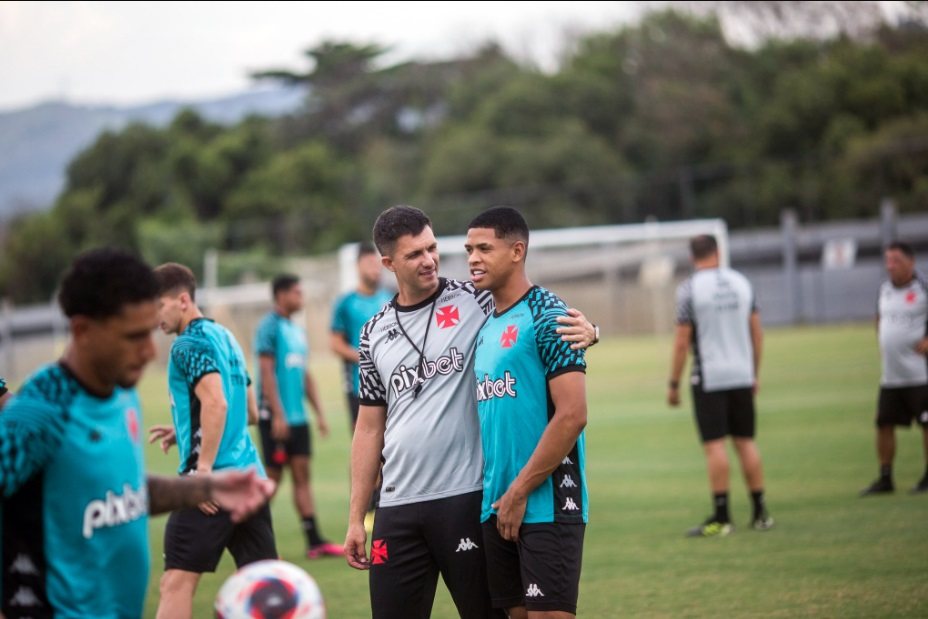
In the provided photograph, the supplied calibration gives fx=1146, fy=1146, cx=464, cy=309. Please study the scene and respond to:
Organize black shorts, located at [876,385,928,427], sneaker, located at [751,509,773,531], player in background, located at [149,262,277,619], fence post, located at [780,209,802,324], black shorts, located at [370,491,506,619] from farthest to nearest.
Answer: fence post, located at [780,209,802,324]
black shorts, located at [876,385,928,427]
sneaker, located at [751,509,773,531]
player in background, located at [149,262,277,619]
black shorts, located at [370,491,506,619]

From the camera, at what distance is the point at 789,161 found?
181ft

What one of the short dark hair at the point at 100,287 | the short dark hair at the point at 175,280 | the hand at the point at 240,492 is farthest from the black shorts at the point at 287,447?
the short dark hair at the point at 100,287

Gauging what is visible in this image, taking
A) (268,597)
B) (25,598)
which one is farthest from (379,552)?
(25,598)

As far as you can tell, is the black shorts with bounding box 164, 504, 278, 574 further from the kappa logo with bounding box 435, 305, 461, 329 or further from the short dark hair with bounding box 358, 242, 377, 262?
the short dark hair with bounding box 358, 242, 377, 262

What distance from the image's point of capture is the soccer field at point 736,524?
298 inches

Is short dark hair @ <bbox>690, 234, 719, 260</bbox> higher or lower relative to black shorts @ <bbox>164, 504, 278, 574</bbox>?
higher

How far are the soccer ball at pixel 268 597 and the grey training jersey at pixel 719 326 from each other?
6.72 meters

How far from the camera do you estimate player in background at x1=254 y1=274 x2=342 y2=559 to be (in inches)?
420

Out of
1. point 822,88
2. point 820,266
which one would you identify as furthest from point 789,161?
point 820,266

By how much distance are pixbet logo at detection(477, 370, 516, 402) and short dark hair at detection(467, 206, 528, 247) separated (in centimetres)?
62

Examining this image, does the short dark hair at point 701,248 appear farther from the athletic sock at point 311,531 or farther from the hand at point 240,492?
the hand at point 240,492

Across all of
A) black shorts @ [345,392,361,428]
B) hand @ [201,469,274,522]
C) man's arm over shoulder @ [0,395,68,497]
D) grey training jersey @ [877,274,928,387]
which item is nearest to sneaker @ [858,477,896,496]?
grey training jersey @ [877,274,928,387]

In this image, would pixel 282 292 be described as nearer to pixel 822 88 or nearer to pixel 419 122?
pixel 822 88

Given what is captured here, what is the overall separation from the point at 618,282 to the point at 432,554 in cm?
4074
